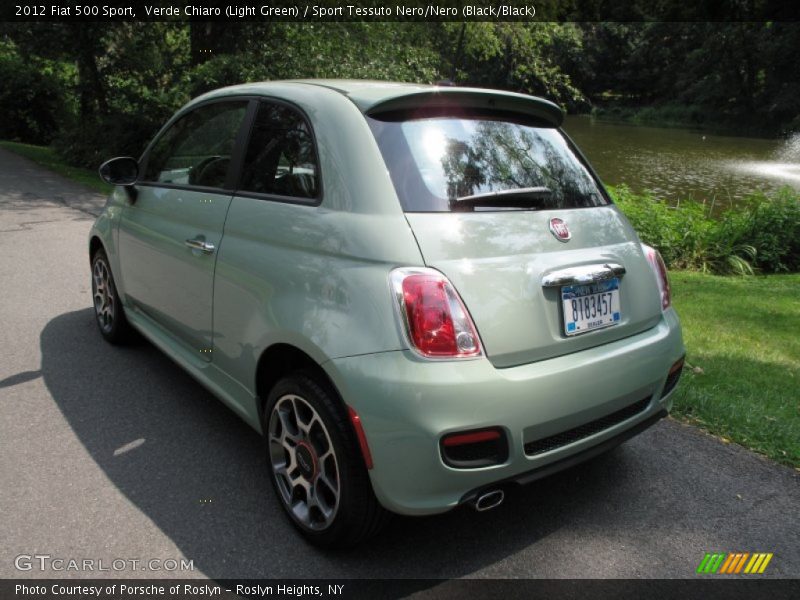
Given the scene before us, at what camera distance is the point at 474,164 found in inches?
104

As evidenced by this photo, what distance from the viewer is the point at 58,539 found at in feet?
8.51

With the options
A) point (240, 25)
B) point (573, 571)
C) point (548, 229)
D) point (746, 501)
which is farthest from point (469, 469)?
point (240, 25)

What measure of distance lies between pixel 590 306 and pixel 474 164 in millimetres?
737

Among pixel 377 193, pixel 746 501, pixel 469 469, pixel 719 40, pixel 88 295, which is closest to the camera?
pixel 469 469

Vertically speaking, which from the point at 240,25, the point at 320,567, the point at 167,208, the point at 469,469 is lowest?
the point at 320,567

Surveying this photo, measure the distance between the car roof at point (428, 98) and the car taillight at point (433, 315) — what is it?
80cm

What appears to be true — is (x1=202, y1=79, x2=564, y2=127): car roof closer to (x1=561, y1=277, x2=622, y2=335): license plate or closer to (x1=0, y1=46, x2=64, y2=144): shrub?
(x1=561, y1=277, x2=622, y2=335): license plate

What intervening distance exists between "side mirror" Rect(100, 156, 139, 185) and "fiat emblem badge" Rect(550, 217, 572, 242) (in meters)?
2.78

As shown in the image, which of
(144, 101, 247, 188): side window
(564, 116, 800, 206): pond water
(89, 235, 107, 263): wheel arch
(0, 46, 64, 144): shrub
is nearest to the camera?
(144, 101, 247, 188): side window

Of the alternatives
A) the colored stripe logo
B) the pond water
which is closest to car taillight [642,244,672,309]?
the colored stripe logo

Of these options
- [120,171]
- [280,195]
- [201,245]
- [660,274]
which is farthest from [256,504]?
[120,171]

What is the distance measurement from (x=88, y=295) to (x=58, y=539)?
3863 millimetres

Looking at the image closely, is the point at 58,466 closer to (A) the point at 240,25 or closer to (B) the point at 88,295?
(B) the point at 88,295

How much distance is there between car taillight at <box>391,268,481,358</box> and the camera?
7.29 ft
